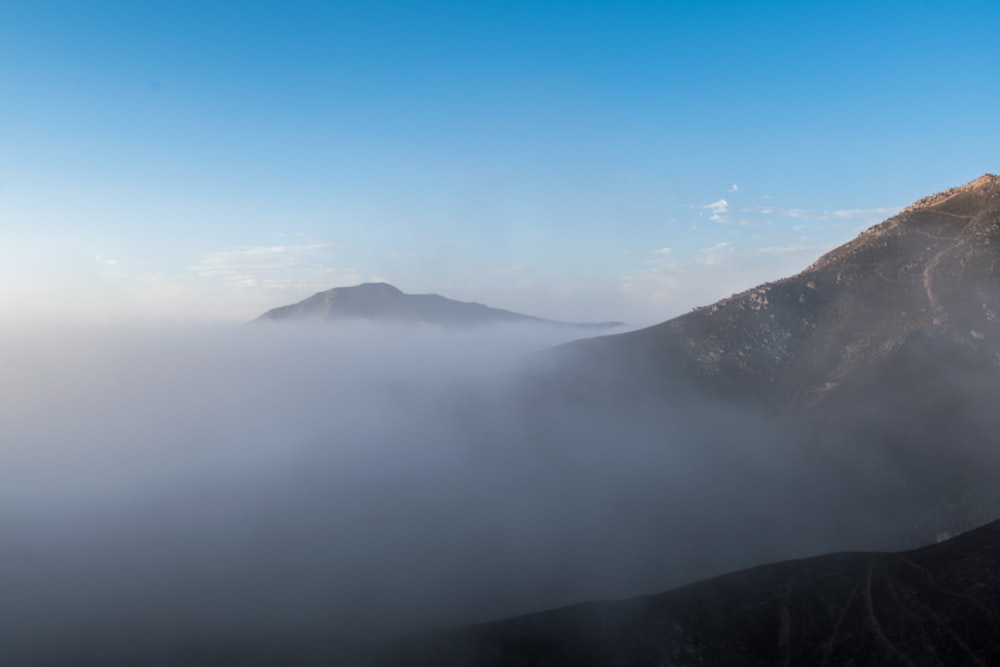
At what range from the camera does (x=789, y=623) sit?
74375mm

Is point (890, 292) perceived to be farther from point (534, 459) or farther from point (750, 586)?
point (534, 459)

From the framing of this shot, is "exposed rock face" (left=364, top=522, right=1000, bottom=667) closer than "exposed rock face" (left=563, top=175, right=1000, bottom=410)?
Yes

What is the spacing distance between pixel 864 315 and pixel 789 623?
94.1 m

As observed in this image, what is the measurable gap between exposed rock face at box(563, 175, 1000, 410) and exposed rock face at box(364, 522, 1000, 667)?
207 feet

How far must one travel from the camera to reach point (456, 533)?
175750 millimetres

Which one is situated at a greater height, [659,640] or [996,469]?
[996,469]

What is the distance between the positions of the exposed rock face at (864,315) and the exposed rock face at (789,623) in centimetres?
6304

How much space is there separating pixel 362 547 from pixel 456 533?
35633 mm

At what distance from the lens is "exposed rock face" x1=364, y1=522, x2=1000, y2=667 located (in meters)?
64.9

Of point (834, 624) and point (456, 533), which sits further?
point (456, 533)

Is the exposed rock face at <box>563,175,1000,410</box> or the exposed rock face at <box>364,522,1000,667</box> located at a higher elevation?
the exposed rock face at <box>563,175,1000,410</box>

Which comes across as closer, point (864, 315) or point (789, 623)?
point (789, 623)

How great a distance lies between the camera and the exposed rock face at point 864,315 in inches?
4941

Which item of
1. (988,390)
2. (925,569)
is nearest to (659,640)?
(925,569)
